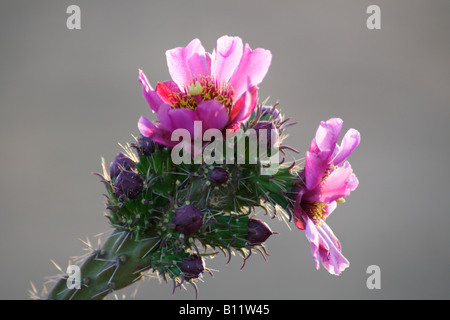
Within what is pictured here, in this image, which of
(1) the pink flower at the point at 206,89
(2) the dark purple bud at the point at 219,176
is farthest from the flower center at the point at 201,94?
(2) the dark purple bud at the point at 219,176

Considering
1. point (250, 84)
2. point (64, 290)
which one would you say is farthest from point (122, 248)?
point (250, 84)

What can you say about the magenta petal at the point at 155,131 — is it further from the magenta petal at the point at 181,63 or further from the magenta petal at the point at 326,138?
the magenta petal at the point at 326,138

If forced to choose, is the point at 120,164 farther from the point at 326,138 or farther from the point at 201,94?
the point at 326,138

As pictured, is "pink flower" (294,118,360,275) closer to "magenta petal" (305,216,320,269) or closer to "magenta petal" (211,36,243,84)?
"magenta petal" (305,216,320,269)

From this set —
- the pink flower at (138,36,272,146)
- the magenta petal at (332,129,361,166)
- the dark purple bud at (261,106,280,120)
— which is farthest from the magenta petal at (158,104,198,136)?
the magenta petal at (332,129,361,166)

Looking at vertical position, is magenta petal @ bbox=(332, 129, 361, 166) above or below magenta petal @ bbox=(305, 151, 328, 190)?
above

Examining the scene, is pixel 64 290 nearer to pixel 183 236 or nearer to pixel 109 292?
pixel 109 292

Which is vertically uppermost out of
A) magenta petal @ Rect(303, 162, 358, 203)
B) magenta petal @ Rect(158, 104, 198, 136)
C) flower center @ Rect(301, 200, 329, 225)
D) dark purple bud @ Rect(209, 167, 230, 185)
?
magenta petal @ Rect(158, 104, 198, 136)
